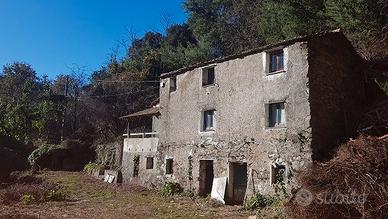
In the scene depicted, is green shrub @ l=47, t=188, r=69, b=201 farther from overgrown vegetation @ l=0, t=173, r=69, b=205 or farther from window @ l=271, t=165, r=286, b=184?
window @ l=271, t=165, r=286, b=184

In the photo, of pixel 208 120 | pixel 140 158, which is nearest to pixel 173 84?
pixel 208 120

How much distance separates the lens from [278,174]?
15.6 metres

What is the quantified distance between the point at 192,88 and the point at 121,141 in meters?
10.4

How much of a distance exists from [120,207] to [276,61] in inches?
369

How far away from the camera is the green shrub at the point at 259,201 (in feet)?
49.9

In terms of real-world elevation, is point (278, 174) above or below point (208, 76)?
below

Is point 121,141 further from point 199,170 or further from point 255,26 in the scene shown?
point 255,26

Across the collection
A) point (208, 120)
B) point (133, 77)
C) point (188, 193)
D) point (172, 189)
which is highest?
point (133, 77)

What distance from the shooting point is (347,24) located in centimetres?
1828

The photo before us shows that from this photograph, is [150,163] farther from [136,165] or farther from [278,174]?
[278,174]

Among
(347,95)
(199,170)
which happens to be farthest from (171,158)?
(347,95)

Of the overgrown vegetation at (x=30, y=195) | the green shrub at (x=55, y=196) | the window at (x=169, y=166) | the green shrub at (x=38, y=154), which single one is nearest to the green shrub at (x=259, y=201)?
the window at (x=169, y=166)

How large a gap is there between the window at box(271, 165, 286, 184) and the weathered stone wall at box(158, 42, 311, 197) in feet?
0.80

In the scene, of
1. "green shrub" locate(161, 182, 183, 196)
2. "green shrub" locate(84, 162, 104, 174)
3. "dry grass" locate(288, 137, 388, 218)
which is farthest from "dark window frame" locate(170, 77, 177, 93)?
"dry grass" locate(288, 137, 388, 218)
